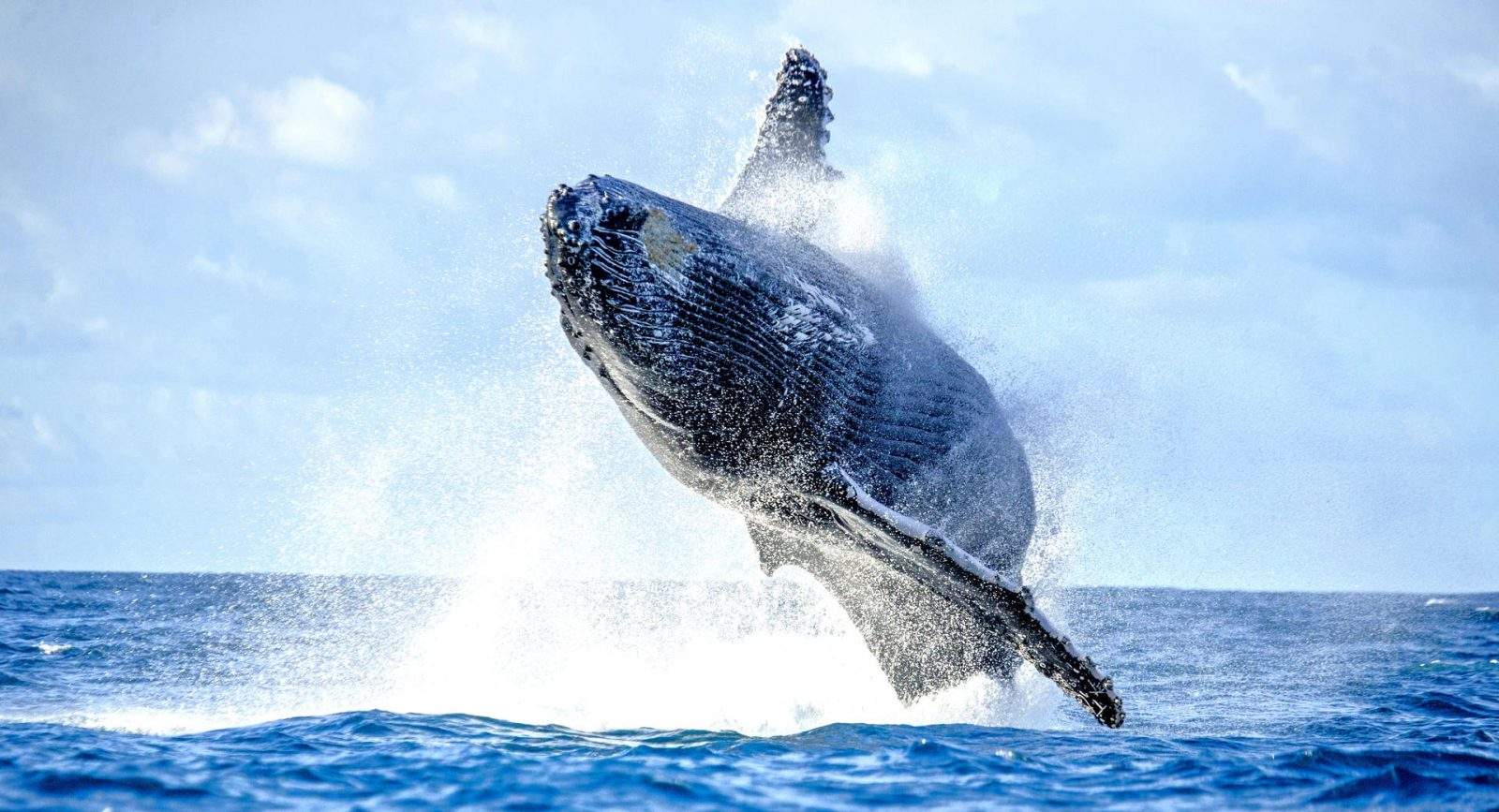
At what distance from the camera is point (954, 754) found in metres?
7.11

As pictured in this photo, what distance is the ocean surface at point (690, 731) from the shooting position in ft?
20.5

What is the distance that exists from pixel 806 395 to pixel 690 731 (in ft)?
8.66

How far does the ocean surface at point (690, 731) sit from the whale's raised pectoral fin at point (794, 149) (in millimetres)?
3274

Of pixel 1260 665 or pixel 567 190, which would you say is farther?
pixel 1260 665

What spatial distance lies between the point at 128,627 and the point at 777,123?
2138cm

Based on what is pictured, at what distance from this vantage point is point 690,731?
8.00 m

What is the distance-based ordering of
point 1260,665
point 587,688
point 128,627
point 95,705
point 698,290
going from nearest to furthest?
point 698,290 < point 587,688 < point 95,705 < point 1260,665 < point 128,627

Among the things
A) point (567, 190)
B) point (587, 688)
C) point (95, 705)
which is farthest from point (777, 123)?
point (95, 705)

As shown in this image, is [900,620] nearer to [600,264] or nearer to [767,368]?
[767,368]

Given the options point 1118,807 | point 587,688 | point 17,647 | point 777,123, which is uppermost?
point 777,123

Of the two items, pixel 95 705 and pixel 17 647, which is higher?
pixel 17 647

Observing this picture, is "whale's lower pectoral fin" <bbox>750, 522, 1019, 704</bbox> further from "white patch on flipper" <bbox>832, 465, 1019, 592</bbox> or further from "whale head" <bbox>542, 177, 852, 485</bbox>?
"whale head" <bbox>542, 177, 852, 485</bbox>

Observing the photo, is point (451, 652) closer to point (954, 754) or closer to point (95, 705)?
point (95, 705)

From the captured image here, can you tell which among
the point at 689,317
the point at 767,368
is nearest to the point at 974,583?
the point at 767,368
